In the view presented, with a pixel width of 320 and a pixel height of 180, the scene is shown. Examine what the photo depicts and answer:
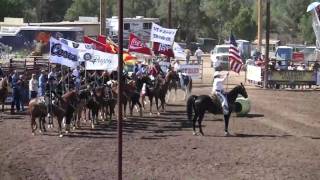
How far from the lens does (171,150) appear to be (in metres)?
18.7

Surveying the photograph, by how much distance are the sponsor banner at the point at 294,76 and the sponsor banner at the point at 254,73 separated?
1397mm

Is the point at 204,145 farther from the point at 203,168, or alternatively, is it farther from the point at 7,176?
the point at 7,176

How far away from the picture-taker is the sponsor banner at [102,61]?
969 inches

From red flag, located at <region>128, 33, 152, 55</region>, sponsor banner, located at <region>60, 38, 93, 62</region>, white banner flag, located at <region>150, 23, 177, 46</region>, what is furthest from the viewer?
white banner flag, located at <region>150, 23, 177, 46</region>

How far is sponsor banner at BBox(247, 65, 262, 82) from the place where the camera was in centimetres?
4197

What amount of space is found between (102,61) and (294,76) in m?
18.8

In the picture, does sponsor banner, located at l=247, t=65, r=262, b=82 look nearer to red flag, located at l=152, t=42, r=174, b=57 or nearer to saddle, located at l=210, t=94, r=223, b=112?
red flag, located at l=152, t=42, r=174, b=57

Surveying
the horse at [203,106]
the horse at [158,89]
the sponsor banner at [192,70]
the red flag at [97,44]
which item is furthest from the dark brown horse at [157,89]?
the sponsor banner at [192,70]

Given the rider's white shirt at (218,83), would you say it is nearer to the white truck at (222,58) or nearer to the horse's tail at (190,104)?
the horse's tail at (190,104)

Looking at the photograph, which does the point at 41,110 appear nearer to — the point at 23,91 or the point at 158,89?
the point at 158,89

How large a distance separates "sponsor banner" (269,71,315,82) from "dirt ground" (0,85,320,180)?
1280 centimetres

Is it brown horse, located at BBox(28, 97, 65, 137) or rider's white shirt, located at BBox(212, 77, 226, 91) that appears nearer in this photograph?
brown horse, located at BBox(28, 97, 65, 137)

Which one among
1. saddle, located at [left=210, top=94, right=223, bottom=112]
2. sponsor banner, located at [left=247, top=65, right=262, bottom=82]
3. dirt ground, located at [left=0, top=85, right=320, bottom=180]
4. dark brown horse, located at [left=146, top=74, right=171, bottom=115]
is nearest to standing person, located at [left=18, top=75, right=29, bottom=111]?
dirt ground, located at [left=0, top=85, right=320, bottom=180]

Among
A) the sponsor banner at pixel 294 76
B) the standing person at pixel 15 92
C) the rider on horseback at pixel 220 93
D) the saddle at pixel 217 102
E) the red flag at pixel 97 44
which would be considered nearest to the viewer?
the rider on horseback at pixel 220 93
